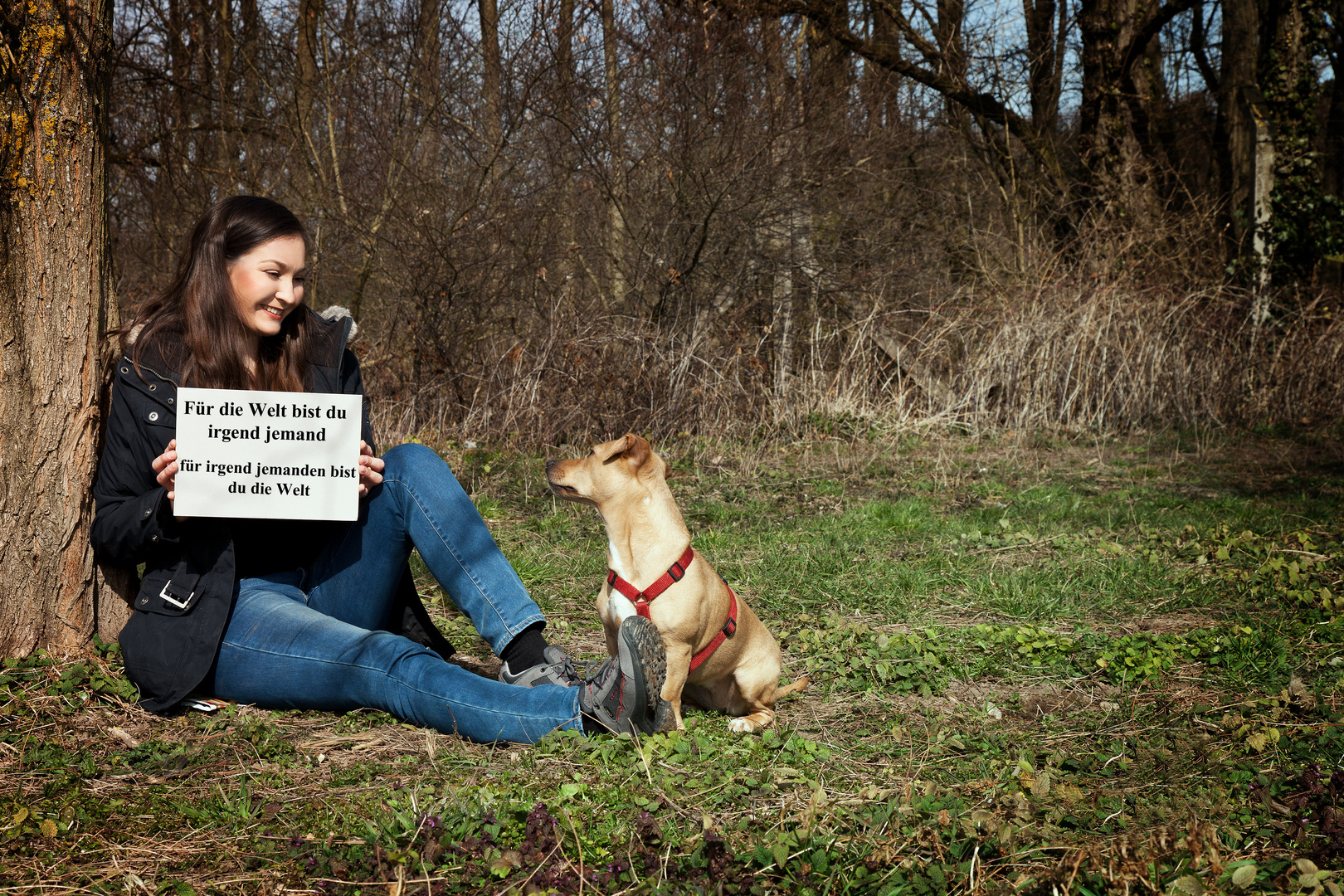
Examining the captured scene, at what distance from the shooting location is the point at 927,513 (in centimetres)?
644

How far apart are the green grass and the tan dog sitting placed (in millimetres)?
158

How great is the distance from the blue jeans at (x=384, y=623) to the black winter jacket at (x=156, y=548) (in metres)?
0.10

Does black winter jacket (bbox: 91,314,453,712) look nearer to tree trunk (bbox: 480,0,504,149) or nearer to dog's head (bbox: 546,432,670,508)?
dog's head (bbox: 546,432,670,508)

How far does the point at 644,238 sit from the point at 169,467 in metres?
6.74

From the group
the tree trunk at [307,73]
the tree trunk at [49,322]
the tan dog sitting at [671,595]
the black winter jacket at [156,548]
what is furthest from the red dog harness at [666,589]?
the tree trunk at [307,73]

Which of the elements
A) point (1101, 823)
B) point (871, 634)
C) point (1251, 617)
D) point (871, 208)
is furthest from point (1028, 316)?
point (1101, 823)

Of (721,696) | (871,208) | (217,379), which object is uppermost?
(871,208)

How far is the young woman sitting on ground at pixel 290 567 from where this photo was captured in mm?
2812

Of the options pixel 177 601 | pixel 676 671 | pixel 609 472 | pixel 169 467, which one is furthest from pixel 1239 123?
pixel 177 601

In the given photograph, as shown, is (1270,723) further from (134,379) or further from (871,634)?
(134,379)

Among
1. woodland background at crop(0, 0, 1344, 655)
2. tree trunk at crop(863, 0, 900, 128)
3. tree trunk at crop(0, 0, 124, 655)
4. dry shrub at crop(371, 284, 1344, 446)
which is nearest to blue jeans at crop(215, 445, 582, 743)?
tree trunk at crop(0, 0, 124, 655)

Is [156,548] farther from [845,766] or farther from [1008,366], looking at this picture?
[1008,366]

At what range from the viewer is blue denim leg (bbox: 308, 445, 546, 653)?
3232mm

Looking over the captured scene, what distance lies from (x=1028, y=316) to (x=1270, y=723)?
765 centimetres
